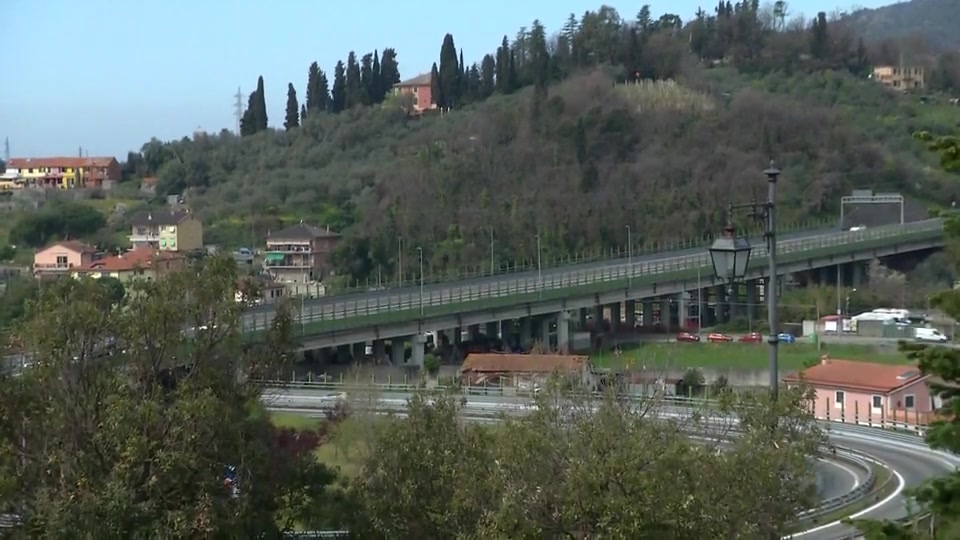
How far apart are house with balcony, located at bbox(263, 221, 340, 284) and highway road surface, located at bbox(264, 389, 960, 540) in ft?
70.8

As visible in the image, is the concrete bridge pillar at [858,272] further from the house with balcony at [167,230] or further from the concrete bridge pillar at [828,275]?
the house with balcony at [167,230]

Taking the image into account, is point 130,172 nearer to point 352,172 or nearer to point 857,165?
point 352,172

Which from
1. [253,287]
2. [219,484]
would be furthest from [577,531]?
[253,287]

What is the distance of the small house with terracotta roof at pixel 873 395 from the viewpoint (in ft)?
80.9

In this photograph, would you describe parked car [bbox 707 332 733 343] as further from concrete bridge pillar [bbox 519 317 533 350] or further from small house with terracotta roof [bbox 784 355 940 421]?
small house with terracotta roof [bbox 784 355 940 421]

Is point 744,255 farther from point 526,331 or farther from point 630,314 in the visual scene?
point 630,314

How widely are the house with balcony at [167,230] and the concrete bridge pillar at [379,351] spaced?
45.9 feet

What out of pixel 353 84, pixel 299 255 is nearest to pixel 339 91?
pixel 353 84

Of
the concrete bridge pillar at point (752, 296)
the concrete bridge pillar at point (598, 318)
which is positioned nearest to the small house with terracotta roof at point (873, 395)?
the concrete bridge pillar at point (752, 296)

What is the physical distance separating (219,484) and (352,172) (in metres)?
49.4

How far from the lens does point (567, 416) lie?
9.84m

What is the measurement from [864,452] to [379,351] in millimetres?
17571

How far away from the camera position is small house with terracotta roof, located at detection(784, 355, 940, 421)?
80.9 ft

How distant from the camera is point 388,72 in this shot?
7544 cm
